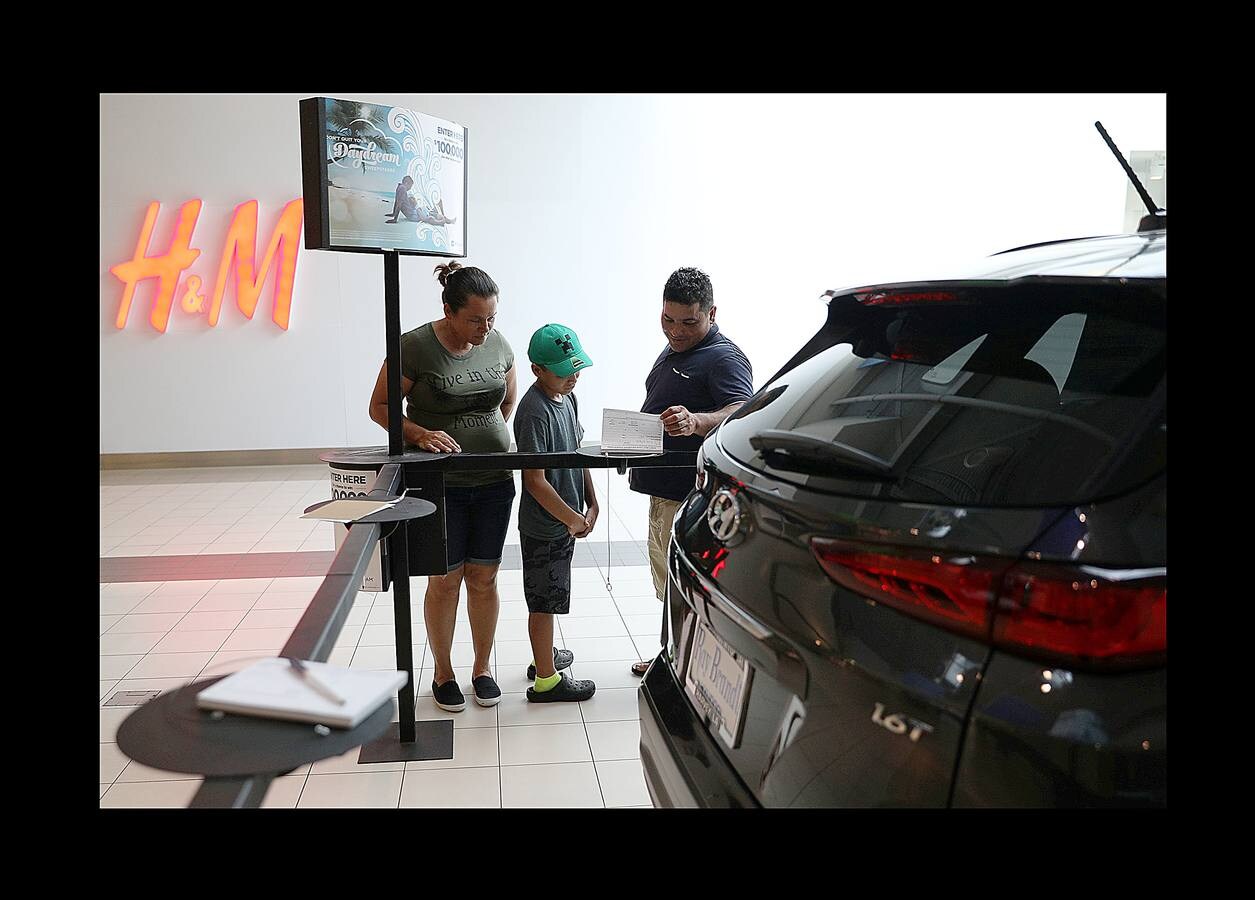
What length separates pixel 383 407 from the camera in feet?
10.4

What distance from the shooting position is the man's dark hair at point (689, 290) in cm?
313

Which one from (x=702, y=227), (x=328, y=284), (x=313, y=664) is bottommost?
(x=313, y=664)

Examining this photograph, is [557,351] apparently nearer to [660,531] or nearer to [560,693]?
[660,531]

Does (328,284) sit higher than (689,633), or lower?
higher

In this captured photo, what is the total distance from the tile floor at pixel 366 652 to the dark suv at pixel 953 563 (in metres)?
0.71

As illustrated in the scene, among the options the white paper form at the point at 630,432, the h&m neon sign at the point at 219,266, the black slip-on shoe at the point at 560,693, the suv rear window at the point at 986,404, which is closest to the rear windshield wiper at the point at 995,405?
the suv rear window at the point at 986,404

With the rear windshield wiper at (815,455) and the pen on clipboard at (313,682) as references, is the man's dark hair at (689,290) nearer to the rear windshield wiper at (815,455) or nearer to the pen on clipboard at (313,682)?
the rear windshield wiper at (815,455)

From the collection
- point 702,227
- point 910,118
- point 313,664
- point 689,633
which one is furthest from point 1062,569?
point 910,118

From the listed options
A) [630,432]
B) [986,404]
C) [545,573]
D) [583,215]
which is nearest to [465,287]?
[630,432]

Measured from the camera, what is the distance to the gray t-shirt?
3.05 m

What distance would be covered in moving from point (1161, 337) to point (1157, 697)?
460 mm

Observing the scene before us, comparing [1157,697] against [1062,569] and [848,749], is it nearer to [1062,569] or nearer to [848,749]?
[1062,569]

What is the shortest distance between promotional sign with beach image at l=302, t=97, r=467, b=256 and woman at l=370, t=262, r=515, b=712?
0.24m

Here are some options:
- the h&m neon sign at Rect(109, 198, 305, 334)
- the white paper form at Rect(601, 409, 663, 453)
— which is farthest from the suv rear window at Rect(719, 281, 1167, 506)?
the h&m neon sign at Rect(109, 198, 305, 334)
